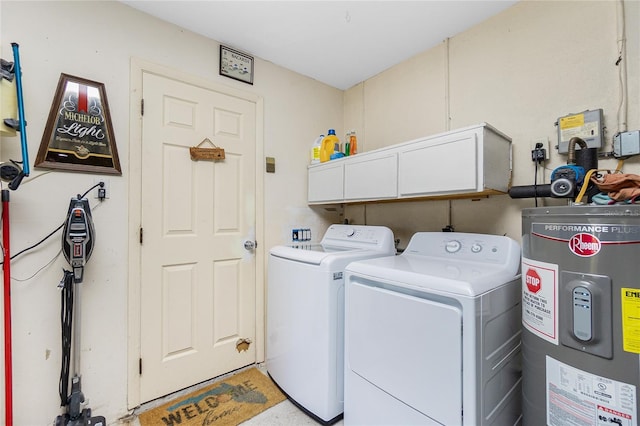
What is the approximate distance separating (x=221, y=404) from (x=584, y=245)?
2.16 m

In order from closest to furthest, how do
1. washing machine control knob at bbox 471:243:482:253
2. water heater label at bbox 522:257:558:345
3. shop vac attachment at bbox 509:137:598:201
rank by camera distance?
water heater label at bbox 522:257:558:345, shop vac attachment at bbox 509:137:598:201, washing machine control knob at bbox 471:243:482:253

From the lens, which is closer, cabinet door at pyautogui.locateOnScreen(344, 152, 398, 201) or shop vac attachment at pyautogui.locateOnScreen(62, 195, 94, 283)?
shop vac attachment at pyautogui.locateOnScreen(62, 195, 94, 283)

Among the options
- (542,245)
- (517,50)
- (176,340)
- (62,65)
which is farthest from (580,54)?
(176,340)

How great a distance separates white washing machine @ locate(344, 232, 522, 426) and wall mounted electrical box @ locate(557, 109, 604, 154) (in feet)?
2.12

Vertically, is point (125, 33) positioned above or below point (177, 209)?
above

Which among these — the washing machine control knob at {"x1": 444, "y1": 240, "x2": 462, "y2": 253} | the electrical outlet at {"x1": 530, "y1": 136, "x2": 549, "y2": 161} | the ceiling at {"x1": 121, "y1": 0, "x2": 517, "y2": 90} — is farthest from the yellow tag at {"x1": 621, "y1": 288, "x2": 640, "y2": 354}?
the ceiling at {"x1": 121, "y1": 0, "x2": 517, "y2": 90}

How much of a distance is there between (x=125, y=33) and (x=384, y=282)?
2.21m

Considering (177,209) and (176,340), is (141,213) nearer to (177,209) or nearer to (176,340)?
(177,209)

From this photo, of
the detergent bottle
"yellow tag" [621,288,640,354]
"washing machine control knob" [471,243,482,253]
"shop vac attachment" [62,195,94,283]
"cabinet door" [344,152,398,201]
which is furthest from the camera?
the detergent bottle

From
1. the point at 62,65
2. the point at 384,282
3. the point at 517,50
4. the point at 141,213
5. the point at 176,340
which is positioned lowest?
the point at 176,340

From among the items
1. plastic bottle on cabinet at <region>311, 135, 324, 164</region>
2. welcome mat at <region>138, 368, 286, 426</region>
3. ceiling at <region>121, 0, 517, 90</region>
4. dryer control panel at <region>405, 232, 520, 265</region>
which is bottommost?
welcome mat at <region>138, 368, 286, 426</region>

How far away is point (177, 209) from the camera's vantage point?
2004mm

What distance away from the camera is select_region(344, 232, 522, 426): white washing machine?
115 cm

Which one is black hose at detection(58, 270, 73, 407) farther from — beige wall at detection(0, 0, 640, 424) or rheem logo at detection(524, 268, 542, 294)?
rheem logo at detection(524, 268, 542, 294)
